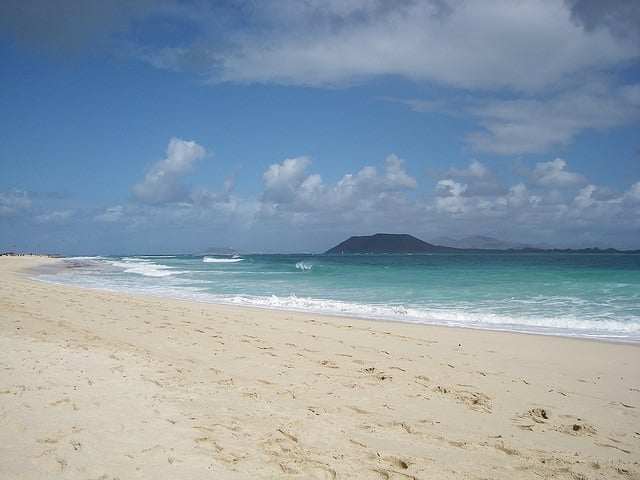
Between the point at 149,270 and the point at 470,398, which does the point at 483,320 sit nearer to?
the point at 470,398

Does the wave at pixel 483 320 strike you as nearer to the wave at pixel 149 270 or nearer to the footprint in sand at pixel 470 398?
the footprint in sand at pixel 470 398

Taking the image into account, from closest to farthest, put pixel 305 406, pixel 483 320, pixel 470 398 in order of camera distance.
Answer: pixel 305 406
pixel 470 398
pixel 483 320

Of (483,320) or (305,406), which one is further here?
(483,320)

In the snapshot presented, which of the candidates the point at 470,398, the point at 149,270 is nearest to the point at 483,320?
the point at 470,398

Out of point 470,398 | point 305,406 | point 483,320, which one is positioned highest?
point 305,406

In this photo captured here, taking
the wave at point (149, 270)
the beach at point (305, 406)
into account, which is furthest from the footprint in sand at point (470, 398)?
the wave at point (149, 270)

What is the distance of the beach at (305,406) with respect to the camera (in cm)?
369

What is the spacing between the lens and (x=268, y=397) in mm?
5277

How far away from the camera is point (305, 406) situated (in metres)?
5.03

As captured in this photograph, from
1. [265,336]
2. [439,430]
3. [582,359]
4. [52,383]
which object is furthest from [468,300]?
[52,383]

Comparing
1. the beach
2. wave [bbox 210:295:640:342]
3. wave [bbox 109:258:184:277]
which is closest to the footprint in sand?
the beach

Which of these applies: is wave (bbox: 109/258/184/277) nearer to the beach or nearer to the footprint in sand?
the beach

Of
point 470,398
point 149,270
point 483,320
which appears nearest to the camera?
point 470,398

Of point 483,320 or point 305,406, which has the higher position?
point 305,406
